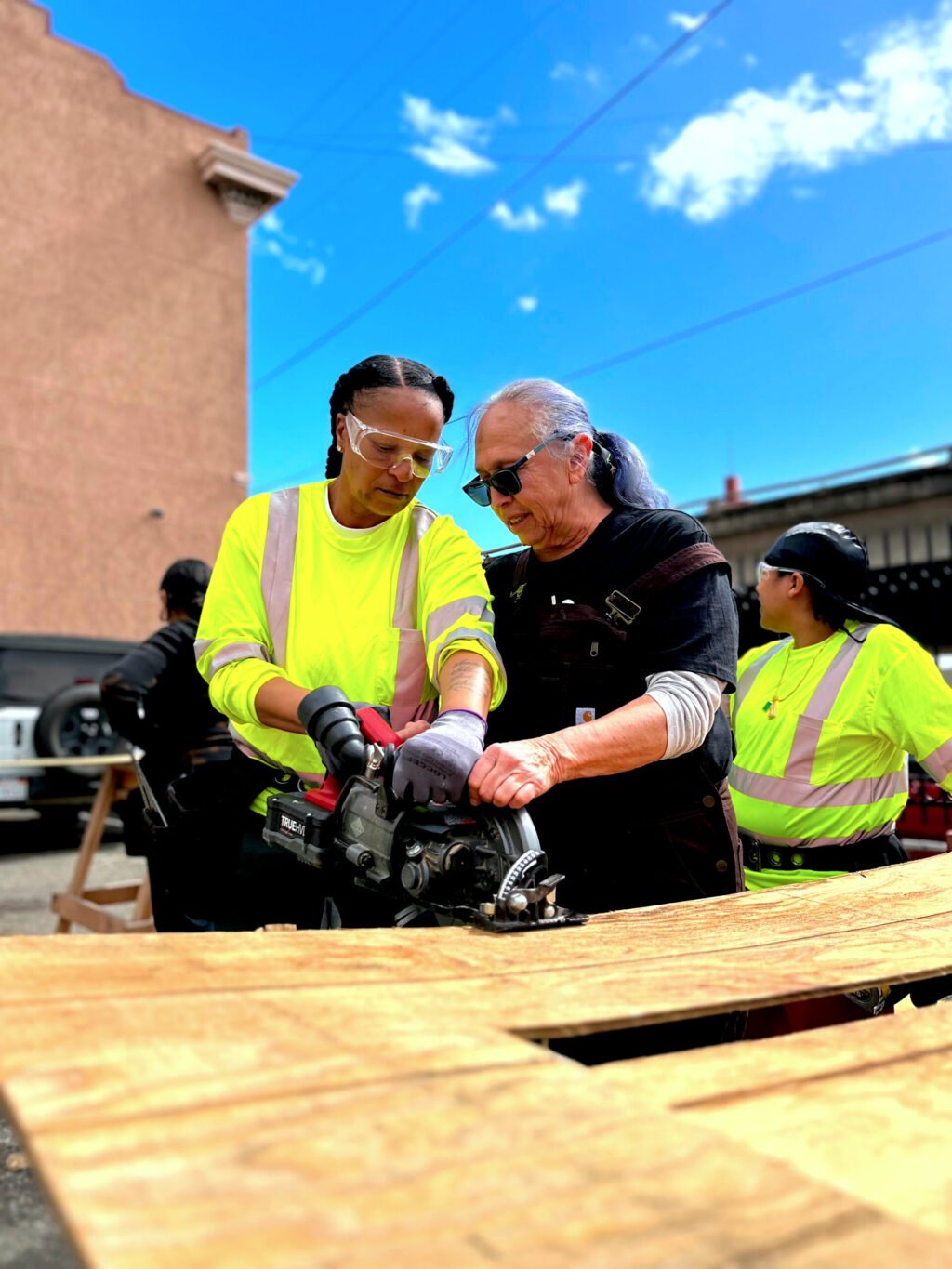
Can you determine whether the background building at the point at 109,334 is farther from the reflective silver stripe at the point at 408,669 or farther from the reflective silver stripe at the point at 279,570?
the reflective silver stripe at the point at 408,669

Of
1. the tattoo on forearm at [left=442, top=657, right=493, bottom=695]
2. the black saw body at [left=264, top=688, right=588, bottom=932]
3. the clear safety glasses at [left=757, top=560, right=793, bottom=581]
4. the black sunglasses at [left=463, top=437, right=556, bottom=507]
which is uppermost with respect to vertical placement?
the black sunglasses at [left=463, top=437, right=556, bottom=507]

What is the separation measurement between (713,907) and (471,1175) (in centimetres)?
108

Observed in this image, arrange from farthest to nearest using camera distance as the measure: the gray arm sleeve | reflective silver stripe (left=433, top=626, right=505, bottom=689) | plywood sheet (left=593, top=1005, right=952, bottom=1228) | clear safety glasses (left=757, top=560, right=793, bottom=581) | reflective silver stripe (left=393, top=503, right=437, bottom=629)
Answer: clear safety glasses (left=757, top=560, right=793, bottom=581), reflective silver stripe (left=393, top=503, right=437, bottom=629), reflective silver stripe (left=433, top=626, right=505, bottom=689), the gray arm sleeve, plywood sheet (left=593, top=1005, right=952, bottom=1228)

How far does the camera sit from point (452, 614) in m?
1.92

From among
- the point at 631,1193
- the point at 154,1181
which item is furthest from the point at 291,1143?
the point at 631,1193

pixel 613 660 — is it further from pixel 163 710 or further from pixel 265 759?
pixel 163 710

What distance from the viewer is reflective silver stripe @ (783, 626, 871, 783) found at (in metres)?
2.61

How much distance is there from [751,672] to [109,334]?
13.0 m

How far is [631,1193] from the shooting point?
587 millimetres

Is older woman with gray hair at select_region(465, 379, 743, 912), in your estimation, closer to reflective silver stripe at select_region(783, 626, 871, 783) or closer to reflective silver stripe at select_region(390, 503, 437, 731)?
reflective silver stripe at select_region(390, 503, 437, 731)

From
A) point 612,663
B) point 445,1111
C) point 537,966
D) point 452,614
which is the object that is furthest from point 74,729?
point 445,1111

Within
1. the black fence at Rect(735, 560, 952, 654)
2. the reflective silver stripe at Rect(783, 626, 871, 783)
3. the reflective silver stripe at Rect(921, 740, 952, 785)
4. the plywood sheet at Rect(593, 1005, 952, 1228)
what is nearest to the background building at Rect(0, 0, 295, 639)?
the black fence at Rect(735, 560, 952, 654)

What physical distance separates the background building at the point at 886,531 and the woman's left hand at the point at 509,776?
579cm

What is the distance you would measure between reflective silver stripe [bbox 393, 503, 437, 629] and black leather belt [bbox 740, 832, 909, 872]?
128cm
